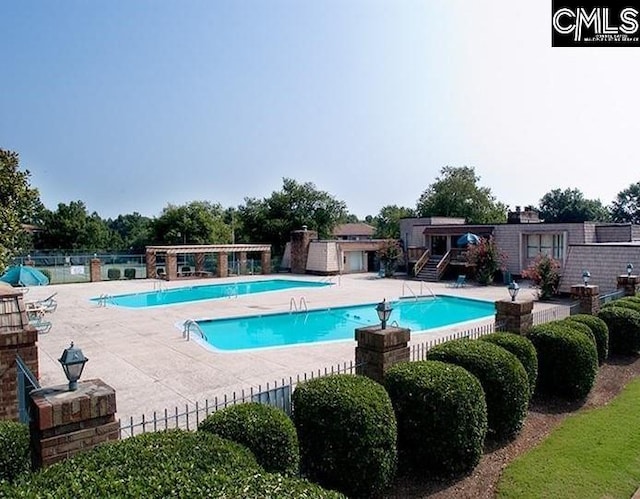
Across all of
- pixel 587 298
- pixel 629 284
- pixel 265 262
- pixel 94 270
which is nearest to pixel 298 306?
pixel 587 298

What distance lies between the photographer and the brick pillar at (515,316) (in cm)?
870

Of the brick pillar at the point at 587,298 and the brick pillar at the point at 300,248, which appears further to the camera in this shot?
the brick pillar at the point at 300,248

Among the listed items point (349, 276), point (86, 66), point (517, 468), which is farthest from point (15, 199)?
point (349, 276)

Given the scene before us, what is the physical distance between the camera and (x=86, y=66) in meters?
14.2

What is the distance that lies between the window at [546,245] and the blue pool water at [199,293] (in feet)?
38.6

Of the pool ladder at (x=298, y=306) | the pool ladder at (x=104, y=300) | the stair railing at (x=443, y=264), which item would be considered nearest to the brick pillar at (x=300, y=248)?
the stair railing at (x=443, y=264)

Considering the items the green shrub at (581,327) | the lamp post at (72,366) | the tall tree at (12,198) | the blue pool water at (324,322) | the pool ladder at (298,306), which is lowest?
the blue pool water at (324,322)

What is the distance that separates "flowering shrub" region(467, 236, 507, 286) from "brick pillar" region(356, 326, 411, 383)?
65.3ft

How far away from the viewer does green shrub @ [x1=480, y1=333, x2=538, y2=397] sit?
696cm

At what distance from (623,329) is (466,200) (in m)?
41.4

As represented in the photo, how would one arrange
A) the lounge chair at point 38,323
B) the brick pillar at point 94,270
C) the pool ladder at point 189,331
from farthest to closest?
the brick pillar at point 94,270, the lounge chair at point 38,323, the pool ladder at point 189,331

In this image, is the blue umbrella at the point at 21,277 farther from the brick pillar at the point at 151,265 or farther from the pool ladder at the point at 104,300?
the brick pillar at the point at 151,265

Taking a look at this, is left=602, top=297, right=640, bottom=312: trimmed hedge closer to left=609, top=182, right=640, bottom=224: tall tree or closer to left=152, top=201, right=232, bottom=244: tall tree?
left=152, top=201, right=232, bottom=244: tall tree

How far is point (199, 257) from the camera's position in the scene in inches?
1224
